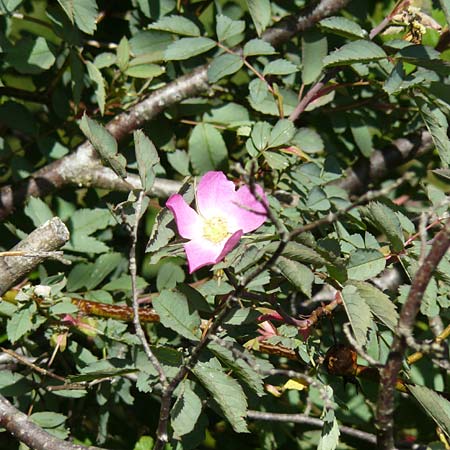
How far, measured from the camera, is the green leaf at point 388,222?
1290mm

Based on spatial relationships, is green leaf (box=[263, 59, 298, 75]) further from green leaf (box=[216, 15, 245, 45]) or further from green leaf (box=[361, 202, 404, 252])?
green leaf (box=[361, 202, 404, 252])

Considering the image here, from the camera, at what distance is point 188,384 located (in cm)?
126

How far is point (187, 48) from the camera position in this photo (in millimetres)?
1589

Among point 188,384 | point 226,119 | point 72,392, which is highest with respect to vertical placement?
point 226,119

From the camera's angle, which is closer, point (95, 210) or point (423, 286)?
point (423, 286)

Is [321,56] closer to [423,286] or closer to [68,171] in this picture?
[68,171]

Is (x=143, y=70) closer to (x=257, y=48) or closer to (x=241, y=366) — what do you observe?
(x=257, y=48)

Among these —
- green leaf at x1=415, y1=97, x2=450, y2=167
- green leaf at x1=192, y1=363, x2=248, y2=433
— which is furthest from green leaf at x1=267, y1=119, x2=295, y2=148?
green leaf at x1=192, y1=363, x2=248, y2=433

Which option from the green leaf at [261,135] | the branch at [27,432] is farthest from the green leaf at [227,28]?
the branch at [27,432]

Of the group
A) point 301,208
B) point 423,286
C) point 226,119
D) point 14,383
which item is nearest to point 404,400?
point 301,208

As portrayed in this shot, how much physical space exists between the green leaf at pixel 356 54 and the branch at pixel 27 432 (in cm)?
76

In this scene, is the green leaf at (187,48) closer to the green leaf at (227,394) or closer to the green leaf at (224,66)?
the green leaf at (224,66)

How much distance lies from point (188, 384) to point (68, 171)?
622 millimetres

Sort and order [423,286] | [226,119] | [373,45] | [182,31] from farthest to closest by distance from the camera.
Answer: [226,119], [182,31], [373,45], [423,286]
